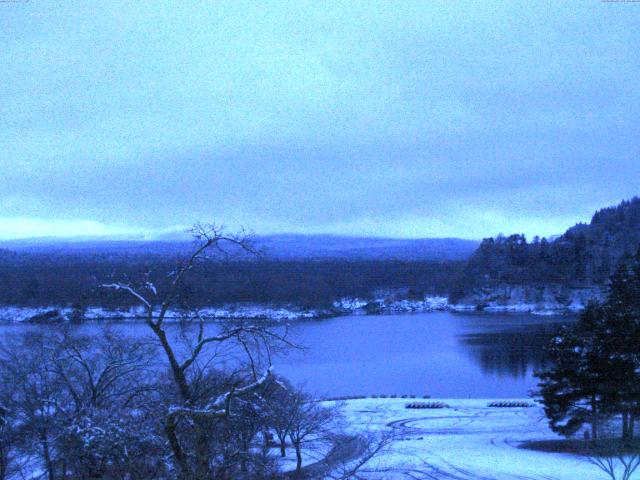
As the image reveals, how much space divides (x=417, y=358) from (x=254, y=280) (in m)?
15.1

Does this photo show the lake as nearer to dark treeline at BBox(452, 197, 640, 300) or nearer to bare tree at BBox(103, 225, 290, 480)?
bare tree at BBox(103, 225, 290, 480)

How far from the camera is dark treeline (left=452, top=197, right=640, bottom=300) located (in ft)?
171

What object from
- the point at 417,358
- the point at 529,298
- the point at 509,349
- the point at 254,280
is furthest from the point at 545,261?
the point at 417,358

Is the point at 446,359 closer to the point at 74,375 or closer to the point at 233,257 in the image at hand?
the point at 74,375

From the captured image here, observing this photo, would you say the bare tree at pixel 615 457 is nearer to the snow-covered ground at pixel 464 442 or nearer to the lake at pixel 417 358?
the snow-covered ground at pixel 464 442

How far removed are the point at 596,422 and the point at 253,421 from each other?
23.0ft

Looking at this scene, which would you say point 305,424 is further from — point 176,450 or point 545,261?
point 545,261

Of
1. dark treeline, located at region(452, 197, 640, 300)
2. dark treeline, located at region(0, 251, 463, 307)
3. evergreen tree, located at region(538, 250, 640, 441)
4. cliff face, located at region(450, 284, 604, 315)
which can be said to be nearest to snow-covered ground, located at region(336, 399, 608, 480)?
evergreen tree, located at region(538, 250, 640, 441)

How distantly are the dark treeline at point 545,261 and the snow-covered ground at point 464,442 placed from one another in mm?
37514

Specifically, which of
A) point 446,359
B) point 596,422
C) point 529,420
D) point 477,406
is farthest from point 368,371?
point 596,422

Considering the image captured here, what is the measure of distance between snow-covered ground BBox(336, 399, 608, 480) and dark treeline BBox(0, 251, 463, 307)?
4.08 m

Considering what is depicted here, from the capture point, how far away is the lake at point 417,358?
1948 cm

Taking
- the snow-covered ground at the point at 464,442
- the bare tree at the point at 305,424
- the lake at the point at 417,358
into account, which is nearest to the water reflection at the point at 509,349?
the lake at the point at 417,358

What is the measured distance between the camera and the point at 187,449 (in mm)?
3988
